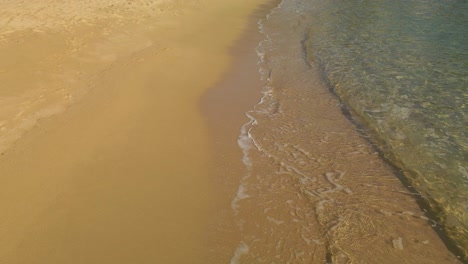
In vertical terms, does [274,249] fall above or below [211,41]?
above

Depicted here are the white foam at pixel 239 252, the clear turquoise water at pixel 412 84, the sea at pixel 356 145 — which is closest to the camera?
the white foam at pixel 239 252

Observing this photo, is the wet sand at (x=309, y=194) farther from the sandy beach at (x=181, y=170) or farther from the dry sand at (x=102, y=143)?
the dry sand at (x=102, y=143)

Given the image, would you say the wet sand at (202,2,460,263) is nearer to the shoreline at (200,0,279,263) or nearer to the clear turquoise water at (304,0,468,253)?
the shoreline at (200,0,279,263)

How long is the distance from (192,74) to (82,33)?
150 inches

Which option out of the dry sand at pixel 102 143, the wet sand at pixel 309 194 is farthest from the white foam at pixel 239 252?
the dry sand at pixel 102 143

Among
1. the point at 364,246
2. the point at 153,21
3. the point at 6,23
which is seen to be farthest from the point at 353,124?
the point at 6,23

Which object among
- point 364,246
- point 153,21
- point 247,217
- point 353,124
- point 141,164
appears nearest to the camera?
point 364,246

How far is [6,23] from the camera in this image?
10344 millimetres

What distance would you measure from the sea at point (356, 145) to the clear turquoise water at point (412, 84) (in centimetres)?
2

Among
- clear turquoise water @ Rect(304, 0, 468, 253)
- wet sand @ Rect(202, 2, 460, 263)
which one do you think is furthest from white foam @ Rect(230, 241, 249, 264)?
clear turquoise water @ Rect(304, 0, 468, 253)

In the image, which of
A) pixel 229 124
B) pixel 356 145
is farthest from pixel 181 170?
pixel 356 145

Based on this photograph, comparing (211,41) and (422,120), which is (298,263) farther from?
(211,41)

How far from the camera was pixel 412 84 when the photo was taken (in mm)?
8023

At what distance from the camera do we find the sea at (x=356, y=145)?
159 inches
